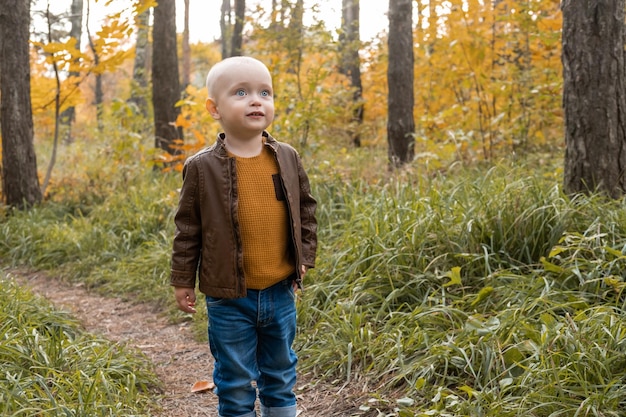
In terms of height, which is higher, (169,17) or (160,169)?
(169,17)

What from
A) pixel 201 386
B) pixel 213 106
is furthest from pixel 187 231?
pixel 201 386

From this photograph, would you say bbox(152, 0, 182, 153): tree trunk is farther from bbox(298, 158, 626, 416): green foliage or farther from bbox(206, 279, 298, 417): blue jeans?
bbox(206, 279, 298, 417): blue jeans

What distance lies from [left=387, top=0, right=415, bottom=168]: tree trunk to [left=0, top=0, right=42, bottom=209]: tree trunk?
4143 mm

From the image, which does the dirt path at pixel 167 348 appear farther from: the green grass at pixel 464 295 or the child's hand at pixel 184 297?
the child's hand at pixel 184 297

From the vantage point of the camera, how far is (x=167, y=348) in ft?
13.9

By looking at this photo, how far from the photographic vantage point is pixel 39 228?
22.2 feet

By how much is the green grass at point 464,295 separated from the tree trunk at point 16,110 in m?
2.15

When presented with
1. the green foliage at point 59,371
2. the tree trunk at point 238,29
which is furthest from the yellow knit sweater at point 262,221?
the tree trunk at point 238,29

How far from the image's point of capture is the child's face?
7.91 feet

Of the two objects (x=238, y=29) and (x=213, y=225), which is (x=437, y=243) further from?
(x=238, y=29)

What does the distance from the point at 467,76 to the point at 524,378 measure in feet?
17.2

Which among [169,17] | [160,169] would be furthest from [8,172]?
[169,17]

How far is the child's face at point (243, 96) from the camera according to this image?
2412 millimetres

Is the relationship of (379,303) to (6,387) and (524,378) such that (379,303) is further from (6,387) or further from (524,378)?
(6,387)
